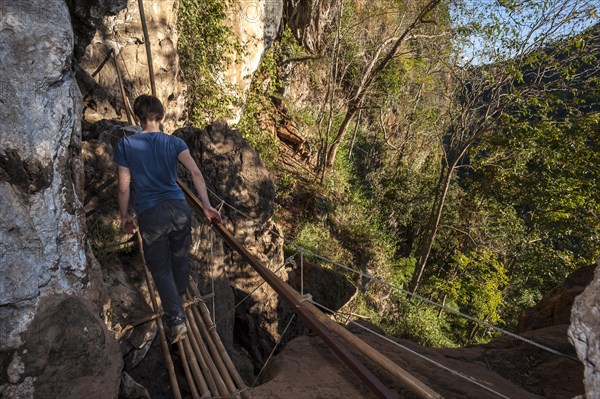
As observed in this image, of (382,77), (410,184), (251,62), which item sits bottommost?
(410,184)

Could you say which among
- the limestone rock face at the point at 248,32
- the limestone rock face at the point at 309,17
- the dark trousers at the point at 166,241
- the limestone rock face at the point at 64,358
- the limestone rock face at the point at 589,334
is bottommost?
the limestone rock face at the point at 64,358

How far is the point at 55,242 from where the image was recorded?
2480 millimetres

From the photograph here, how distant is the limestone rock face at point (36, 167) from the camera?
225 centimetres

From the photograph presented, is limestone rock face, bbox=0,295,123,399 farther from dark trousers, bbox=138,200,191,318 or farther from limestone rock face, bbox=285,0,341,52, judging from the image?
limestone rock face, bbox=285,0,341,52

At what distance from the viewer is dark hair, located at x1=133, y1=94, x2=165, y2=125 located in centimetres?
274

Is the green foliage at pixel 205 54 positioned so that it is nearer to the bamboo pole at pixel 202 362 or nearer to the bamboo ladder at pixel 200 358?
the bamboo ladder at pixel 200 358

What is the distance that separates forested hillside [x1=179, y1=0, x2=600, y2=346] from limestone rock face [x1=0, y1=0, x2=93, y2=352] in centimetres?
522

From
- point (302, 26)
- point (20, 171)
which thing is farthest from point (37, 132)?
point (302, 26)

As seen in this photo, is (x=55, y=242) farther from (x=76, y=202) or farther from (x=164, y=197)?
(x=164, y=197)

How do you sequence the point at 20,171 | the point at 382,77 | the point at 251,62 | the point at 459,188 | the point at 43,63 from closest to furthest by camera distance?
the point at 20,171 → the point at 43,63 → the point at 251,62 → the point at 382,77 → the point at 459,188

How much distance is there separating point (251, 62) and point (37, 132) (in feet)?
25.0

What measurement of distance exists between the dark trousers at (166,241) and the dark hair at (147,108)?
0.67 m

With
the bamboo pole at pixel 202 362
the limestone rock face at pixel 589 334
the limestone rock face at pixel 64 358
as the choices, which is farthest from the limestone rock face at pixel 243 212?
the limestone rock face at pixel 589 334

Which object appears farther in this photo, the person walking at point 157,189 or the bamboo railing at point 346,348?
the person walking at point 157,189
